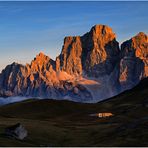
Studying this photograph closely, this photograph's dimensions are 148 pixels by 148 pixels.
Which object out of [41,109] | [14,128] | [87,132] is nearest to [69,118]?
[41,109]

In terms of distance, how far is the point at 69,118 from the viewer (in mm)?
173125

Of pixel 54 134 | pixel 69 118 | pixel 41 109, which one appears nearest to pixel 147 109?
pixel 69 118

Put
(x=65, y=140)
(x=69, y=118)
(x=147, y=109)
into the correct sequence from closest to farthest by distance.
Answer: (x=65, y=140)
(x=69, y=118)
(x=147, y=109)

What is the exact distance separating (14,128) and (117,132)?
23523mm

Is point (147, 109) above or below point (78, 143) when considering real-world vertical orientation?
above

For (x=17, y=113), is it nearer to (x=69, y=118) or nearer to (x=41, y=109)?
(x=41, y=109)

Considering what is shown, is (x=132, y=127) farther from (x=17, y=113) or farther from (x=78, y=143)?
(x=17, y=113)

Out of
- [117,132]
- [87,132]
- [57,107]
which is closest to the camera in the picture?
[117,132]

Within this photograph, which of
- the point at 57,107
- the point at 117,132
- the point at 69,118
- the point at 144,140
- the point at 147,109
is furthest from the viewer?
the point at 57,107

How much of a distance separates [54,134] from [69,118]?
266 feet

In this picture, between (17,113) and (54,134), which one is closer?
(54,134)

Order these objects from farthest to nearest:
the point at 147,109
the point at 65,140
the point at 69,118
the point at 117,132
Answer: the point at 147,109
the point at 69,118
the point at 117,132
the point at 65,140

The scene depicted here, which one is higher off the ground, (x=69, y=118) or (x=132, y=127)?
(x=69, y=118)

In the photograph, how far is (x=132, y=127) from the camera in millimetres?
95250
